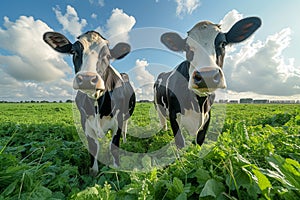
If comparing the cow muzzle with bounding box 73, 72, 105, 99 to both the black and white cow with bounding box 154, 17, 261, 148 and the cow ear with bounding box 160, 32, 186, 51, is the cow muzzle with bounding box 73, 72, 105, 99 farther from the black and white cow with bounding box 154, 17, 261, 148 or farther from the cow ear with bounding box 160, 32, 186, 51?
the cow ear with bounding box 160, 32, 186, 51

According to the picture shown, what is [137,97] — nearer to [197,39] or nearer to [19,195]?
[197,39]

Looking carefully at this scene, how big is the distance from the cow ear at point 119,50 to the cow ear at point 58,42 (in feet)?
2.48

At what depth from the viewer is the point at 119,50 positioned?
4098mm

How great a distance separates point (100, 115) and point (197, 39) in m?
2.02

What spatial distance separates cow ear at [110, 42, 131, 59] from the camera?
13.3 ft

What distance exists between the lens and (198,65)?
310cm

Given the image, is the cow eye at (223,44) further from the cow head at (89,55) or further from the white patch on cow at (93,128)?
the white patch on cow at (93,128)

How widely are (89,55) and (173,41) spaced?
A: 59.6 inches

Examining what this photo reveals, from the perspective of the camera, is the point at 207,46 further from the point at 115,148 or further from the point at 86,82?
the point at 115,148

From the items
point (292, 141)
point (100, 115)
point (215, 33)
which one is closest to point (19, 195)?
point (292, 141)

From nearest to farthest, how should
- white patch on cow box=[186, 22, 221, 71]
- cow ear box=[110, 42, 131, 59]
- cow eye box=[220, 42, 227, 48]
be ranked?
1. white patch on cow box=[186, 22, 221, 71]
2. cow eye box=[220, 42, 227, 48]
3. cow ear box=[110, 42, 131, 59]

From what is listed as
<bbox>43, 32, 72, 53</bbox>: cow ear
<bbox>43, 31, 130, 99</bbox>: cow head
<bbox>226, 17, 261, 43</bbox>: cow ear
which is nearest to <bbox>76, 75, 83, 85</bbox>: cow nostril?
<bbox>43, 31, 130, 99</bbox>: cow head

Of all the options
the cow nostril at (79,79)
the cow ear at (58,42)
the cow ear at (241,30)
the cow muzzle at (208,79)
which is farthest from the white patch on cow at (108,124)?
the cow ear at (241,30)

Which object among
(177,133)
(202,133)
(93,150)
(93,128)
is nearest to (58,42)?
(93,128)
